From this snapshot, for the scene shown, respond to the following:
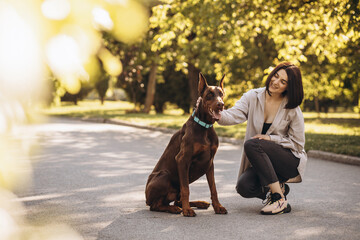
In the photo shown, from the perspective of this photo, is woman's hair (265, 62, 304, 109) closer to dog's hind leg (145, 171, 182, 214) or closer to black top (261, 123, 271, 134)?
black top (261, 123, 271, 134)

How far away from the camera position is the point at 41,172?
277 inches

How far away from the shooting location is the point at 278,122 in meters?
4.74

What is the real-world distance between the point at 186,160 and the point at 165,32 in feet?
28.5

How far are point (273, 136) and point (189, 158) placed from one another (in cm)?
104

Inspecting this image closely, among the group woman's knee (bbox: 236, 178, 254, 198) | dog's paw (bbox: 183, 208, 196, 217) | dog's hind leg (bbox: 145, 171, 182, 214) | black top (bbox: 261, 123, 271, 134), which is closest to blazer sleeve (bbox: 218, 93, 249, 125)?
black top (bbox: 261, 123, 271, 134)

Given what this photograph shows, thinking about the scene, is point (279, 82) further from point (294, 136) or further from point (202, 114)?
point (202, 114)

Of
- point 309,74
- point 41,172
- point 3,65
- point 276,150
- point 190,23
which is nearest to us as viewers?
point 3,65

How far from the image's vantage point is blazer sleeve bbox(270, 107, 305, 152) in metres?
4.72

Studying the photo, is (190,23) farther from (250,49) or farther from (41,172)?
(250,49)

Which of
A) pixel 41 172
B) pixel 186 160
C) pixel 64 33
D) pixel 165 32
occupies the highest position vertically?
pixel 165 32

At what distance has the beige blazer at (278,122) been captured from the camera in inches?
186

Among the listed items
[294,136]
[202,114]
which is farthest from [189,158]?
[294,136]

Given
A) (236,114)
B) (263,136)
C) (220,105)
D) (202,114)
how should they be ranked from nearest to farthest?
1. (220,105)
2. (202,114)
3. (263,136)
4. (236,114)

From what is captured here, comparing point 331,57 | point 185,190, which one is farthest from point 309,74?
point 185,190
